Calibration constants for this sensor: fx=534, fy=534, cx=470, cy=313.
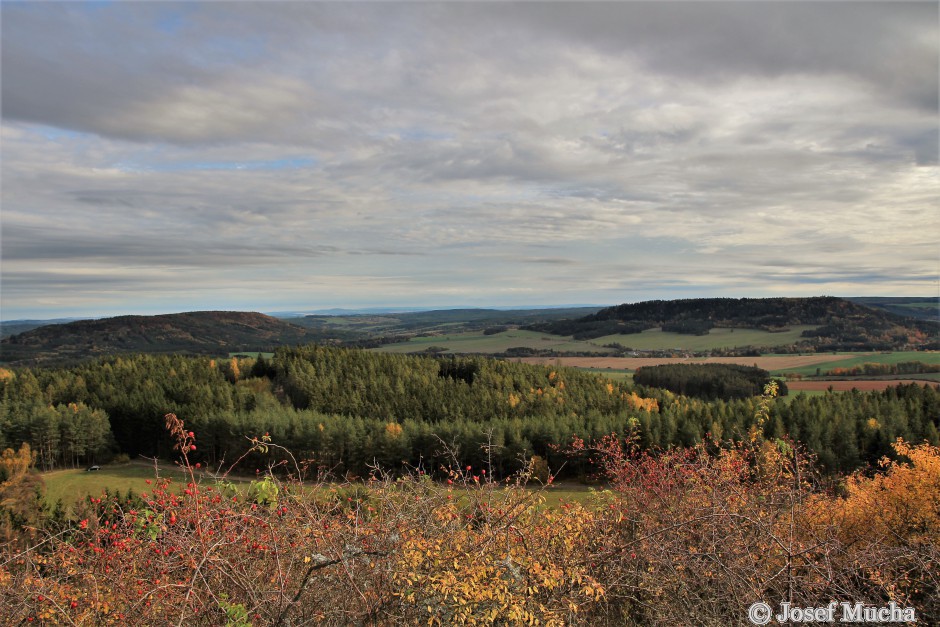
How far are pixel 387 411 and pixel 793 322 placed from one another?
136496 mm

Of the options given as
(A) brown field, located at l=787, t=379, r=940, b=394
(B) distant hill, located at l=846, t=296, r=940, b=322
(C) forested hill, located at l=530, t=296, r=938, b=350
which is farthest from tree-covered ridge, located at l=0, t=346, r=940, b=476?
(B) distant hill, located at l=846, t=296, r=940, b=322

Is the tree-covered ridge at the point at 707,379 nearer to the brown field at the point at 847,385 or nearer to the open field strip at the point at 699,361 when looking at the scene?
the open field strip at the point at 699,361

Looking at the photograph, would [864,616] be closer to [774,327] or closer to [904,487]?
[904,487]

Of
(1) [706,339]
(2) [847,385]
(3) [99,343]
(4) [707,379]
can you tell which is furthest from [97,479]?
(1) [706,339]

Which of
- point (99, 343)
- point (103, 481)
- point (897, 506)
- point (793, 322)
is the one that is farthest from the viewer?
point (99, 343)

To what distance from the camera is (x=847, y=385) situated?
79.6 m

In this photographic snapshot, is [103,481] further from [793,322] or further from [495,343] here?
[793,322]

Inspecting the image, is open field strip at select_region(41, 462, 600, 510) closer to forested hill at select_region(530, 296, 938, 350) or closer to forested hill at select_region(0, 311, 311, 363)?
forested hill at select_region(0, 311, 311, 363)

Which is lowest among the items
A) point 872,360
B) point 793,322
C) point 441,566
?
point 872,360

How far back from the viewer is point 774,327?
15788cm

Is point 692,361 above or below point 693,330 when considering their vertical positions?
below

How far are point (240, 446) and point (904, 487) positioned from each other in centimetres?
6383

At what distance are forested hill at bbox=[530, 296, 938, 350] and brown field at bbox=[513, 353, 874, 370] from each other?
17564 millimetres

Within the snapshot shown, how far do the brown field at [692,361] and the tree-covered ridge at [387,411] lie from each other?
24.9 meters
